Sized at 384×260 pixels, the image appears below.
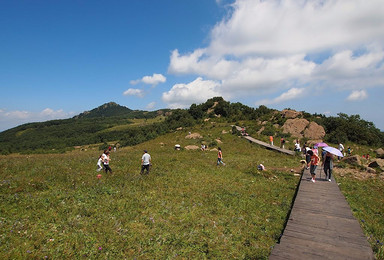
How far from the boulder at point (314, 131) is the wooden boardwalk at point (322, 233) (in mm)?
35425

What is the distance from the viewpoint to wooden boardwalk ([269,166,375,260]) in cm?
764

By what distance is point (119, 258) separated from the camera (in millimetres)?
7383

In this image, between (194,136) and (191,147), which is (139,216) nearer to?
(191,147)

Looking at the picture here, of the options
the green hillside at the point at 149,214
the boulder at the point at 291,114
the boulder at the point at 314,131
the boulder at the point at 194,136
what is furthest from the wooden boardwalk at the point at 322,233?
the boulder at the point at 291,114

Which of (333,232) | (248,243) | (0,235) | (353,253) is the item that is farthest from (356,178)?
(0,235)

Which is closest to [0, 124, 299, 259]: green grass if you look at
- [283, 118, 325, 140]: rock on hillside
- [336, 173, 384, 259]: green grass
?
[336, 173, 384, 259]: green grass

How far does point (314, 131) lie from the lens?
149 feet

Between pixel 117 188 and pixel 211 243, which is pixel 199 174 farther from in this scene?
pixel 211 243

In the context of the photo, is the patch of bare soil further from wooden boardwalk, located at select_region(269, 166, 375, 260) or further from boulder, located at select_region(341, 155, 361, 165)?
wooden boardwalk, located at select_region(269, 166, 375, 260)

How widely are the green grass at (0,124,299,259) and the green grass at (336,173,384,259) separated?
363cm

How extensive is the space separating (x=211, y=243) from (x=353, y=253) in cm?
519

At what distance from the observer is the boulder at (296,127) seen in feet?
155

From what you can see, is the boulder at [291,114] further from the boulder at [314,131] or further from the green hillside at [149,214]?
the green hillside at [149,214]

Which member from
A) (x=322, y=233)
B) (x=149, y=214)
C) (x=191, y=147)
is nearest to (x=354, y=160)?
(x=322, y=233)
